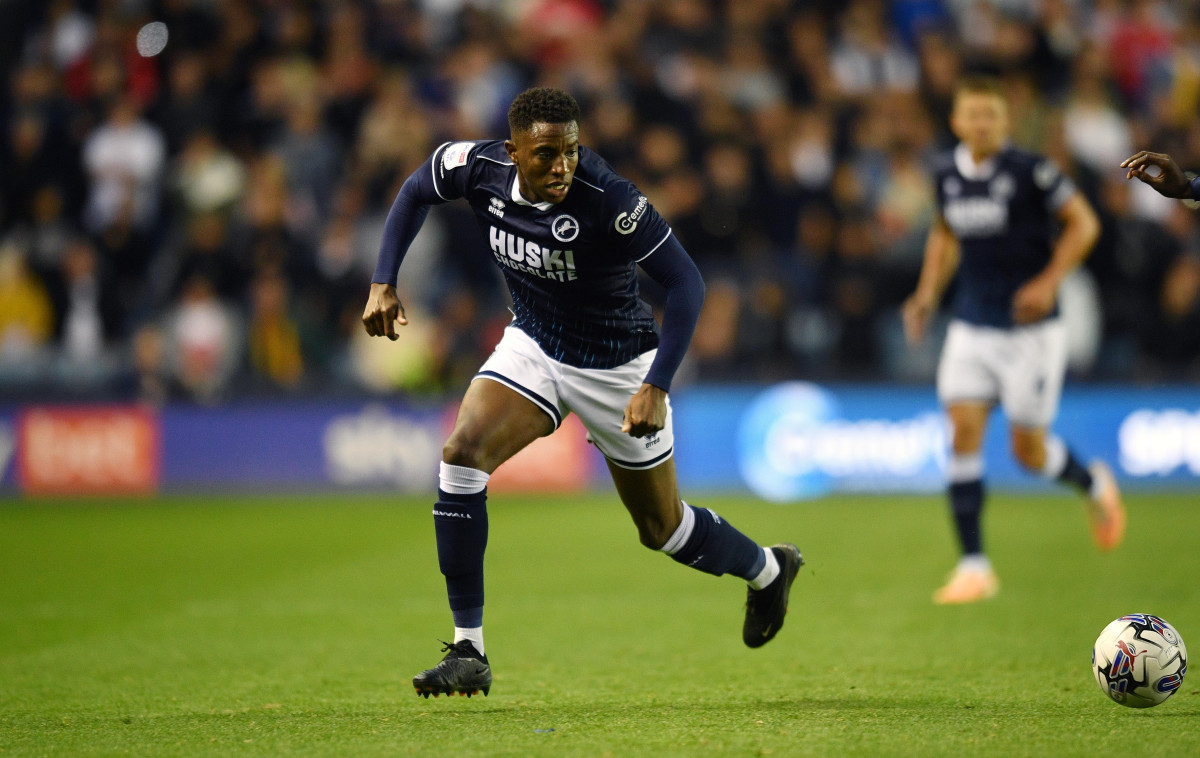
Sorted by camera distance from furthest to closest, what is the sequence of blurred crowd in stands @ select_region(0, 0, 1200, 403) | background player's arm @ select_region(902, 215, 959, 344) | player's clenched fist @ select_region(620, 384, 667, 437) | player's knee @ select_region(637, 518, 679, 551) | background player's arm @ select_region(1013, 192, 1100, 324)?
blurred crowd in stands @ select_region(0, 0, 1200, 403)
background player's arm @ select_region(902, 215, 959, 344)
background player's arm @ select_region(1013, 192, 1100, 324)
player's knee @ select_region(637, 518, 679, 551)
player's clenched fist @ select_region(620, 384, 667, 437)

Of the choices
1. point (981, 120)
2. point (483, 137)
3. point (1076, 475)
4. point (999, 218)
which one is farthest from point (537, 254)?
point (483, 137)

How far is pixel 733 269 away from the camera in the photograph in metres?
13.5

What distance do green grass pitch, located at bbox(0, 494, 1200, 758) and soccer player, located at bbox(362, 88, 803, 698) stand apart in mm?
518

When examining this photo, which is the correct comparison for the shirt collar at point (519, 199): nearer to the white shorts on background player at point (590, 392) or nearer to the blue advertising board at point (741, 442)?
the white shorts on background player at point (590, 392)

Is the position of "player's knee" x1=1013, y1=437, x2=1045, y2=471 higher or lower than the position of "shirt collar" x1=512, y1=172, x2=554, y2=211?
lower

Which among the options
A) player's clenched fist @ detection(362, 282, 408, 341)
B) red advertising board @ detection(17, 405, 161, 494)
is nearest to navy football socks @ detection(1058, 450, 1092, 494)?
player's clenched fist @ detection(362, 282, 408, 341)

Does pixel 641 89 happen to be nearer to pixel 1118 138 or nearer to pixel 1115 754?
pixel 1118 138

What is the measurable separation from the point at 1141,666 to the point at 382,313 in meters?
2.82

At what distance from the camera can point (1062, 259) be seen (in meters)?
7.35

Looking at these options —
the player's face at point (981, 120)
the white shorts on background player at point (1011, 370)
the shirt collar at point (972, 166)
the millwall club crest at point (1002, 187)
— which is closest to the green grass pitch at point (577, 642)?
the white shorts on background player at point (1011, 370)

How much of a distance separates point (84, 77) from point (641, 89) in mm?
6543

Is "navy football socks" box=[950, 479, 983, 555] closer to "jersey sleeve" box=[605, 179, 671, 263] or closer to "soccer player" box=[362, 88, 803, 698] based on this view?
"soccer player" box=[362, 88, 803, 698]

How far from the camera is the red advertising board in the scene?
13.7m

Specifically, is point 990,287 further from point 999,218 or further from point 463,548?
point 463,548
